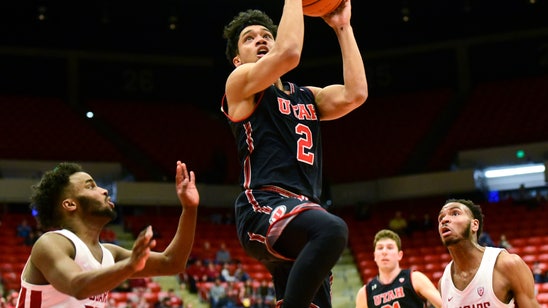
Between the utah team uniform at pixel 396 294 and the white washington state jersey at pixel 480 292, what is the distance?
1.66 m

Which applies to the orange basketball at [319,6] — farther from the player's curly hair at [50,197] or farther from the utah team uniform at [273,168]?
the player's curly hair at [50,197]

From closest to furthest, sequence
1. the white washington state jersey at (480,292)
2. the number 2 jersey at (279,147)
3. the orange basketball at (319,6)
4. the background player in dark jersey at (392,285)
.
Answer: the number 2 jersey at (279,147) → the orange basketball at (319,6) → the white washington state jersey at (480,292) → the background player in dark jersey at (392,285)

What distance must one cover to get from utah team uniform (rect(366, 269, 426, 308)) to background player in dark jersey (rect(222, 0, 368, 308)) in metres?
4.02

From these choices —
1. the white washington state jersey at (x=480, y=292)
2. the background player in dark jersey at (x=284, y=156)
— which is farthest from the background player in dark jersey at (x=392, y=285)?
the background player in dark jersey at (x=284, y=156)

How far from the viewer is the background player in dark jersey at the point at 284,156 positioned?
3.81 m

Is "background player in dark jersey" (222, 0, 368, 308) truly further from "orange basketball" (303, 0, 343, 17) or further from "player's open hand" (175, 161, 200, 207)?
"player's open hand" (175, 161, 200, 207)

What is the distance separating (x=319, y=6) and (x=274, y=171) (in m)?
1.00

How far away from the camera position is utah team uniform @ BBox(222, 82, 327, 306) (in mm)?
4039

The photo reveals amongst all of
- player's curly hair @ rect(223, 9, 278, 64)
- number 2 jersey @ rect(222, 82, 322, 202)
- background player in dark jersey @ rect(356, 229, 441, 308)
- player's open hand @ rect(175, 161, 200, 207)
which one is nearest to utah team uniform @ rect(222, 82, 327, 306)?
number 2 jersey @ rect(222, 82, 322, 202)

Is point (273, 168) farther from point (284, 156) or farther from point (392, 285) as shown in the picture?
point (392, 285)

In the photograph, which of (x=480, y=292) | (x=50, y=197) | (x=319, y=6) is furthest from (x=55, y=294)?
(x=480, y=292)

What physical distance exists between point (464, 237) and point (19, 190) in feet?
55.7

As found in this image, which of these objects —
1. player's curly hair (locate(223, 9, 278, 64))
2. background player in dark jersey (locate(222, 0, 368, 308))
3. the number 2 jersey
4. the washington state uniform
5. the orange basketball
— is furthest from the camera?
player's curly hair (locate(223, 9, 278, 64))

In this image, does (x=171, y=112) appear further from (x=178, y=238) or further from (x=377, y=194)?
(x=178, y=238)
